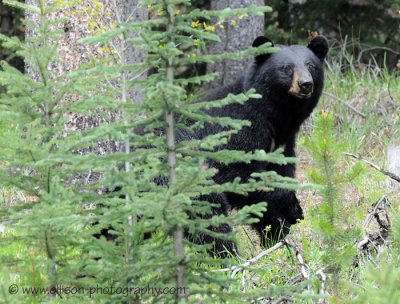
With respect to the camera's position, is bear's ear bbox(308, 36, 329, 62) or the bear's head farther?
bear's ear bbox(308, 36, 329, 62)

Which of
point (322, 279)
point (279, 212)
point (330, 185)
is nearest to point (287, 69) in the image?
point (279, 212)

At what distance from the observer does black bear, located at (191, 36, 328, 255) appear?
6453mm

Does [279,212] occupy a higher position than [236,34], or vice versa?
[236,34]

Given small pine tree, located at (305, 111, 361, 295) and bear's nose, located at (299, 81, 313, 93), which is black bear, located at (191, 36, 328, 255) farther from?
small pine tree, located at (305, 111, 361, 295)

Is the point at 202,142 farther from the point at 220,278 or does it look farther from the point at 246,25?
the point at 246,25

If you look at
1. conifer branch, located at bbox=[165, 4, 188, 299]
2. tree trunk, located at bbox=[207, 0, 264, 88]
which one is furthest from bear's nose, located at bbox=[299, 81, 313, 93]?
tree trunk, located at bbox=[207, 0, 264, 88]

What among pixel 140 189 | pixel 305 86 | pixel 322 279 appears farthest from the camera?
pixel 305 86

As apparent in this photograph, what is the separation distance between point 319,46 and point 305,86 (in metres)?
0.60

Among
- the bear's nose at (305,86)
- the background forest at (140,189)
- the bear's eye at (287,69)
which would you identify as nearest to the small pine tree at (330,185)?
A: the background forest at (140,189)

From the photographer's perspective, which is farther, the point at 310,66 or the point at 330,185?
the point at 310,66

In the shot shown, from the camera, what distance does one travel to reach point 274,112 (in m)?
6.65

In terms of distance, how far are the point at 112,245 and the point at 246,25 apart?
7.22m

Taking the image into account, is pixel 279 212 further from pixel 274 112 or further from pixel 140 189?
pixel 140 189

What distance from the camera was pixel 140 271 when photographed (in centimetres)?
320
